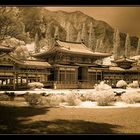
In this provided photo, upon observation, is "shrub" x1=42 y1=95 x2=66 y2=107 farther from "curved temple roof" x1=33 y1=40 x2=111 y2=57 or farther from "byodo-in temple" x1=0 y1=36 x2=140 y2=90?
"curved temple roof" x1=33 y1=40 x2=111 y2=57

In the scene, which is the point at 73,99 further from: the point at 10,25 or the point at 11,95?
the point at 10,25

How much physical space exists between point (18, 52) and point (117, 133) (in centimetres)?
454

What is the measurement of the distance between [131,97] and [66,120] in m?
2.40

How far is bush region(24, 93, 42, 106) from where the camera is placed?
7445mm

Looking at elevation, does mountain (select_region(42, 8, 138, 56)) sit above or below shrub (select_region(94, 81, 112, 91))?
above

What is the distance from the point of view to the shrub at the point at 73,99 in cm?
774

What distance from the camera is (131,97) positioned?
26.2 feet

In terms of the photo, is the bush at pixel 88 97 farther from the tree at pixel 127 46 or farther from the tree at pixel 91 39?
the tree at pixel 127 46

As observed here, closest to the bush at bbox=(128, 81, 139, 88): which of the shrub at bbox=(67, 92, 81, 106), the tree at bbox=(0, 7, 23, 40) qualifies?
the shrub at bbox=(67, 92, 81, 106)

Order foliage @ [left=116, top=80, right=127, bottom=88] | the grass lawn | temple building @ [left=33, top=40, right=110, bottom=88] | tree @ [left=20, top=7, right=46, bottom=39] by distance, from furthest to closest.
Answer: temple building @ [left=33, top=40, right=110, bottom=88]
foliage @ [left=116, top=80, right=127, bottom=88]
tree @ [left=20, top=7, right=46, bottom=39]
the grass lawn

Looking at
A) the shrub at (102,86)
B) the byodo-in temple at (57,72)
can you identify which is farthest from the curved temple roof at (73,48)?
the shrub at (102,86)
